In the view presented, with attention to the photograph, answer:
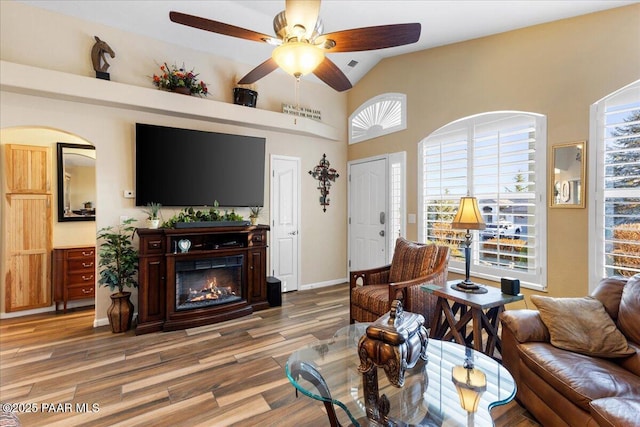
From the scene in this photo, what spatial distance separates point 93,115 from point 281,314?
3.27 meters

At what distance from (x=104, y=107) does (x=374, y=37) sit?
3312 mm

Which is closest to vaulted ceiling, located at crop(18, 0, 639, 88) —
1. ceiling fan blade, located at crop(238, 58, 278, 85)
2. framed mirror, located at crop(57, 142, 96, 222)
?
ceiling fan blade, located at crop(238, 58, 278, 85)

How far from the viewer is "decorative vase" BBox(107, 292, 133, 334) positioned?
3.33 m

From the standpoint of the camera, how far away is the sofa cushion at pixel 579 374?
1518 millimetres

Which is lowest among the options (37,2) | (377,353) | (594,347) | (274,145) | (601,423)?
(601,423)

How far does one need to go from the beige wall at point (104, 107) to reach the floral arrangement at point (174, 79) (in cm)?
12

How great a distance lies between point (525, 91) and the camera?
311 centimetres

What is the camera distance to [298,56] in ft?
5.97

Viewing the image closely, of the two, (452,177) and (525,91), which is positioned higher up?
(525,91)

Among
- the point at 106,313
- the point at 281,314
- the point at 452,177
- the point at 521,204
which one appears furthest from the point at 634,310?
the point at 106,313

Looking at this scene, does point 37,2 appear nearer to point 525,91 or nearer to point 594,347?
point 525,91

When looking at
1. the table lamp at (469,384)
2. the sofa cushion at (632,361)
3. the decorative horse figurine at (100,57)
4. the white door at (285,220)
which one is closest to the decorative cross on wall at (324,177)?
the white door at (285,220)

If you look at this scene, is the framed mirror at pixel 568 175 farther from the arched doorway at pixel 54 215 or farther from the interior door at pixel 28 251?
the interior door at pixel 28 251

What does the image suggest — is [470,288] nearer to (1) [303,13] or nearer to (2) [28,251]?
(1) [303,13]
